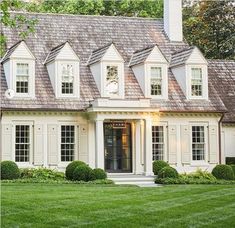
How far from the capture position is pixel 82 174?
2858cm

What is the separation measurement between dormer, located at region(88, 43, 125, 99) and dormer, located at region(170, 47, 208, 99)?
11.5 feet

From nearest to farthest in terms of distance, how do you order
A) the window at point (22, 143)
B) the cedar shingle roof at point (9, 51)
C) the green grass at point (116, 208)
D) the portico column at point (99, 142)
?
the green grass at point (116, 208), the portico column at point (99, 142), the window at point (22, 143), the cedar shingle roof at point (9, 51)

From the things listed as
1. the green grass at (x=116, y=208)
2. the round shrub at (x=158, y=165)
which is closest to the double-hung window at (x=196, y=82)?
the round shrub at (x=158, y=165)

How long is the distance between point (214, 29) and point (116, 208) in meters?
35.7

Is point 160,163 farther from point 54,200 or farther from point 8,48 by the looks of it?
point 54,200

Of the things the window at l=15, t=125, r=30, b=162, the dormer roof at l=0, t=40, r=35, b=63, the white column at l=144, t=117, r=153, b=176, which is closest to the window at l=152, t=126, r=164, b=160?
the white column at l=144, t=117, r=153, b=176

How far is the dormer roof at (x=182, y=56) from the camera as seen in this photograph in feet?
111

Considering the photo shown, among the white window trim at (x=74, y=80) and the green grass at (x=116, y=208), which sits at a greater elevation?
the white window trim at (x=74, y=80)

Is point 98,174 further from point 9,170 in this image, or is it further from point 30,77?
point 30,77

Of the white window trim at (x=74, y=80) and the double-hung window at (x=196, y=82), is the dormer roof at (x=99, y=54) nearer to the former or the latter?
the white window trim at (x=74, y=80)

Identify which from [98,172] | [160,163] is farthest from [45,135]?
[160,163]

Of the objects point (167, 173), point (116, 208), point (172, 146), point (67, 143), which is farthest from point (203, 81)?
point (116, 208)

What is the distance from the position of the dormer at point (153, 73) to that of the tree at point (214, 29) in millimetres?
18046

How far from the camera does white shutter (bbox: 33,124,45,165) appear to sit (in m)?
30.7
